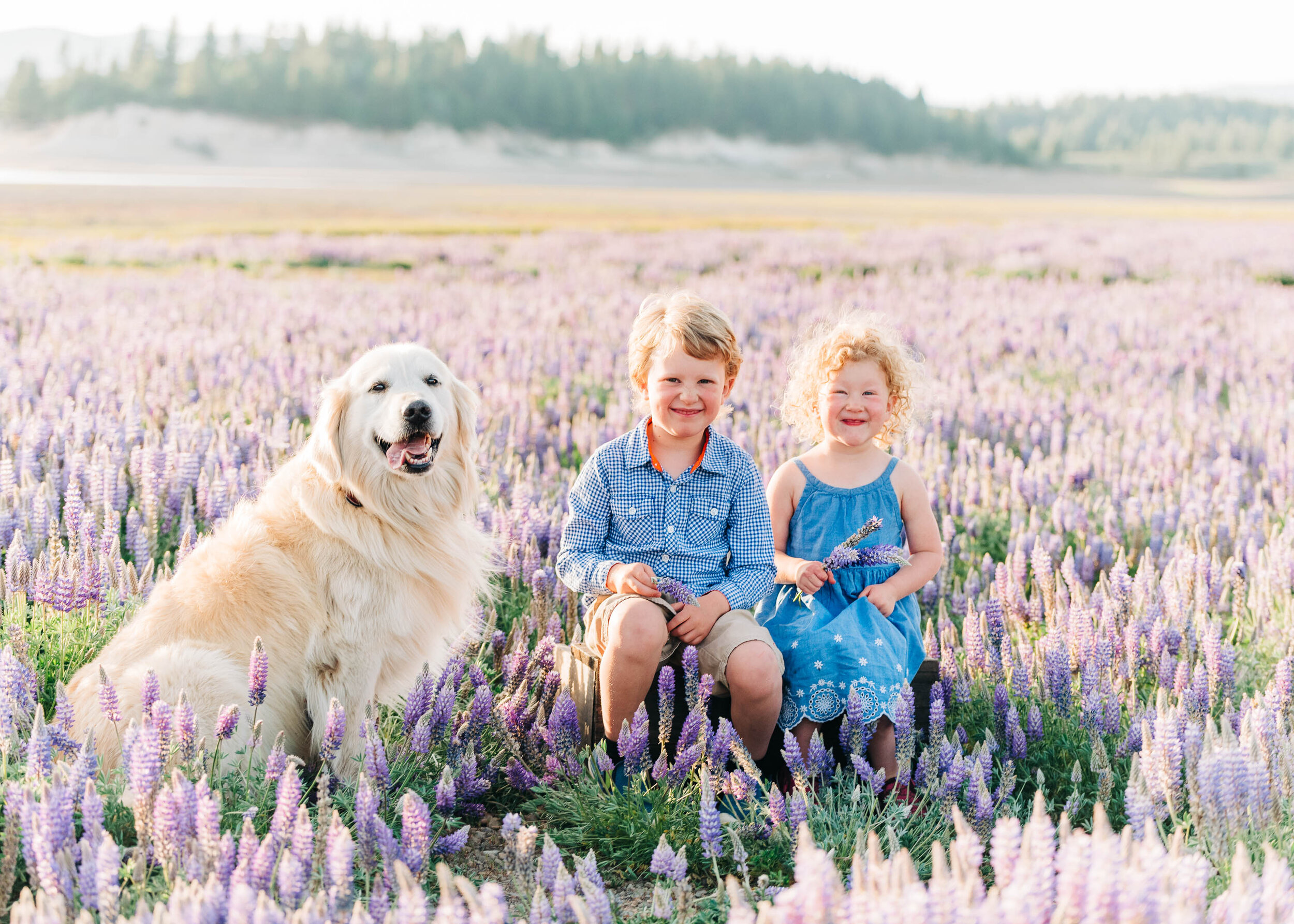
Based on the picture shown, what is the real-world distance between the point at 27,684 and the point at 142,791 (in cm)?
94

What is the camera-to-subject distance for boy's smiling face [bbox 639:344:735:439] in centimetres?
332

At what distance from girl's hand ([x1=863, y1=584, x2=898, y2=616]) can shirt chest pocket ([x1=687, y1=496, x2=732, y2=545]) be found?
0.55 metres

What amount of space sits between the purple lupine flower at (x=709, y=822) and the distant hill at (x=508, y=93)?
6247 inches

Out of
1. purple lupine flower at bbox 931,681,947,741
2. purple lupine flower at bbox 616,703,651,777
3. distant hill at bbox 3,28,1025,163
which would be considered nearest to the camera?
purple lupine flower at bbox 616,703,651,777

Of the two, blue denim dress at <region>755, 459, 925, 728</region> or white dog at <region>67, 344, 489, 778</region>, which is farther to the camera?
blue denim dress at <region>755, 459, 925, 728</region>

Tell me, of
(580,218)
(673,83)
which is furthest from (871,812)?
(673,83)

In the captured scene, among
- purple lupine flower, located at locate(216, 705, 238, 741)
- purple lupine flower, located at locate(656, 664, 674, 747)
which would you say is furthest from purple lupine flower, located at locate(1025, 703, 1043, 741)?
purple lupine flower, located at locate(216, 705, 238, 741)

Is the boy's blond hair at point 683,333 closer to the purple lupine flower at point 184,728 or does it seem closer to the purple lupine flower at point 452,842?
the purple lupine flower at point 452,842

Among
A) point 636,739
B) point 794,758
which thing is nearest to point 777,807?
point 794,758

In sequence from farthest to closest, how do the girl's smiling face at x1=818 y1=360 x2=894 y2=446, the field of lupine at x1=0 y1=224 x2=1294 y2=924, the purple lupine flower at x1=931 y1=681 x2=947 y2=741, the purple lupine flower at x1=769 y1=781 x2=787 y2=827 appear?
the girl's smiling face at x1=818 y1=360 x2=894 y2=446 < the purple lupine flower at x1=931 y1=681 x2=947 y2=741 < the purple lupine flower at x1=769 y1=781 x2=787 y2=827 < the field of lupine at x1=0 y1=224 x2=1294 y2=924

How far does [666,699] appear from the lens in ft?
9.78

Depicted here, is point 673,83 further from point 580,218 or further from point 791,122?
point 580,218

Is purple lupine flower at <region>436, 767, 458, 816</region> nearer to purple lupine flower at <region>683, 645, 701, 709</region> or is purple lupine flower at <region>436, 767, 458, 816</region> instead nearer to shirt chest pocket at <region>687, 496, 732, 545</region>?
purple lupine flower at <region>683, 645, 701, 709</region>

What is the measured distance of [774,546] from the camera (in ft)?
11.9
